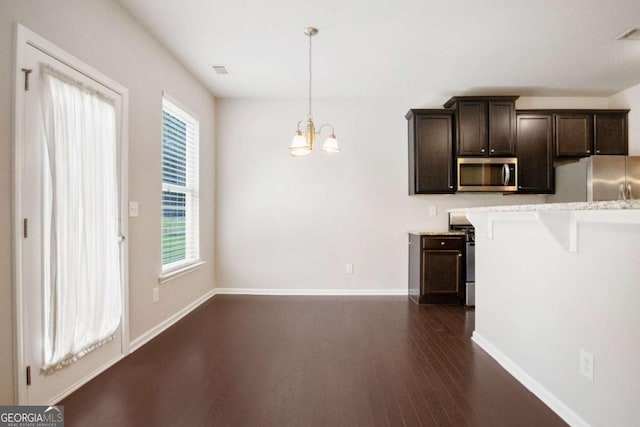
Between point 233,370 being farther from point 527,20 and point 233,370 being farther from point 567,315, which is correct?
point 527,20

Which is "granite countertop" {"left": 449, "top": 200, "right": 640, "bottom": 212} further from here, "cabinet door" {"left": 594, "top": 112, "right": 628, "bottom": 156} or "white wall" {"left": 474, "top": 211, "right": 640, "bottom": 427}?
"cabinet door" {"left": 594, "top": 112, "right": 628, "bottom": 156}

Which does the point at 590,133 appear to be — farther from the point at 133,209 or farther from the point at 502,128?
the point at 133,209

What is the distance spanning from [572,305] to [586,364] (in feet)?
0.96

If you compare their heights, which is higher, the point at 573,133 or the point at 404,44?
the point at 404,44

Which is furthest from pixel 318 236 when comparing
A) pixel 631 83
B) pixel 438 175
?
pixel 631 83

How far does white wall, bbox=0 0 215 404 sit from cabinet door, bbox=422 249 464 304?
113 inches

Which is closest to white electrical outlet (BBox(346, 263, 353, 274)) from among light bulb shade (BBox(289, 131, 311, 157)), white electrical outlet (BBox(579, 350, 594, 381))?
light bulb shade (BBox(289, 131, 311, 157))

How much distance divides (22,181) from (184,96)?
2.12m

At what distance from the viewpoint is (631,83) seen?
3785 mm

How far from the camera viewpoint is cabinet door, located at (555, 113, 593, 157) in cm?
399

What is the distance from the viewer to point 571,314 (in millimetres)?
1688

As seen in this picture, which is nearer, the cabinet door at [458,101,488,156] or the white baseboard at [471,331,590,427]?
the white baseboard at [471,331,590,427]

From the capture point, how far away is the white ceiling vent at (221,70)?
3.38 meters

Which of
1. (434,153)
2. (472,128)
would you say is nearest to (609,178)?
(472,128)
